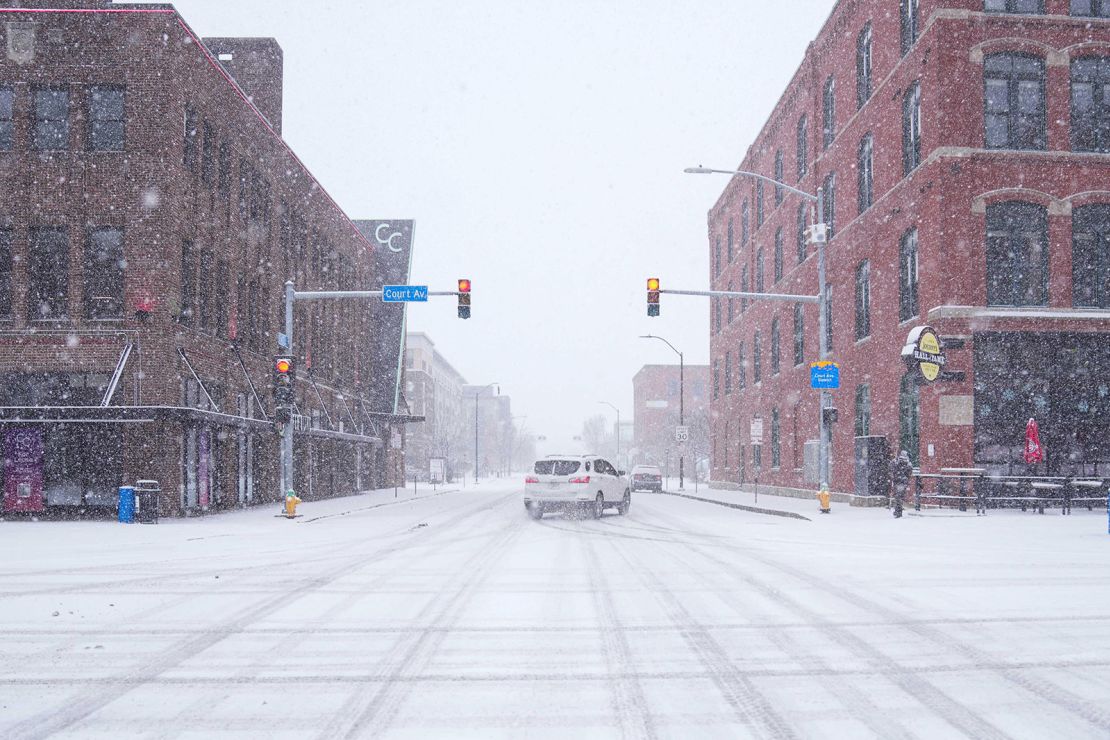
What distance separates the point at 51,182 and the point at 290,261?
39.0 ft

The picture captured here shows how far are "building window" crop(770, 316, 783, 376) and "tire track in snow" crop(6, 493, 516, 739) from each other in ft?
113

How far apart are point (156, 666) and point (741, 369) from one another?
161 feet

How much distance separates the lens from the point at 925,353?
76.2 ft

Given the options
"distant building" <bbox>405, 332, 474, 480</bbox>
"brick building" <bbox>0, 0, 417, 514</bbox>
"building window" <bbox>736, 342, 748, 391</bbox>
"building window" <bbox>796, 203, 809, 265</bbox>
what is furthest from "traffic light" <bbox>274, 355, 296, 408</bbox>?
"distant building" <bbox>405, 332, 474, 480</bbox>

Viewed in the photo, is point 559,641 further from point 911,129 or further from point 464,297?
point 911,129

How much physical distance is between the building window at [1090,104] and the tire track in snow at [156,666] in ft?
78.7

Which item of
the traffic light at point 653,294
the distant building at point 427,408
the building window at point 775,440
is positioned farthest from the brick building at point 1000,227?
the distant building at point 427,408

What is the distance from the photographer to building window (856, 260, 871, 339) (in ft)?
104

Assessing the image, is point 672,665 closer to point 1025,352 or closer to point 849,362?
point 1025,352

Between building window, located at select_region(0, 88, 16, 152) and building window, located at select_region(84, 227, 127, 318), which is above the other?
building window, located at select_region(0, 88, 16, 152)

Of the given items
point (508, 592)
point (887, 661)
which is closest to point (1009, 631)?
point (887, 661)

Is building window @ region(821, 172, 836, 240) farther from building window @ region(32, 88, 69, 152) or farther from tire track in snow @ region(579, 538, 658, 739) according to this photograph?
tire track in snow @ region(579, 538, 658, 739)

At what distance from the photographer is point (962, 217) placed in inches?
984

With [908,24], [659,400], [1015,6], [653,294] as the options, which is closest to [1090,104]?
[1015,6]
